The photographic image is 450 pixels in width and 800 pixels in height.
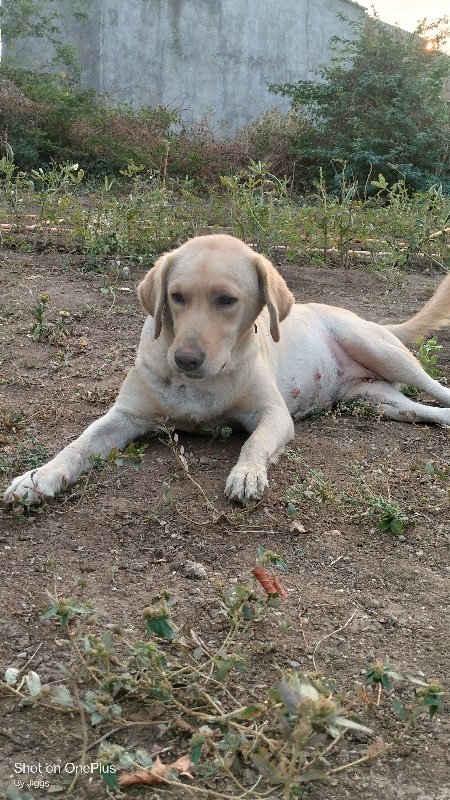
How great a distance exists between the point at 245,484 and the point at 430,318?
2.45 m

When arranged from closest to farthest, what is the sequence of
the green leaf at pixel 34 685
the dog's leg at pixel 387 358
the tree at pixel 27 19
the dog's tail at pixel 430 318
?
the green leaf at pixel 34 685
the dog's leg at pixel 387 358
the dog's tail at pixel 430 318
the tree at pixel 27 19

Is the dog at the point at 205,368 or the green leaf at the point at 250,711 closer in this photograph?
the green leaf at the point at 250,711

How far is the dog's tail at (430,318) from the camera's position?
522 cm

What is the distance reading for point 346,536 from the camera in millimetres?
3127

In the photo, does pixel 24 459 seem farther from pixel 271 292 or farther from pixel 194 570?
pixel 271 292

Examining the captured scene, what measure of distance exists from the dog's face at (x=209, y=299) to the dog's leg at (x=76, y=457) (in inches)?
17.1

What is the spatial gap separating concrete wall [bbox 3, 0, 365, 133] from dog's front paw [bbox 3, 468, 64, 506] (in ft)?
47.3

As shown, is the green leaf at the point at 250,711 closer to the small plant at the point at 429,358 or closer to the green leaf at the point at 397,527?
the green leaf at the point at 397,527

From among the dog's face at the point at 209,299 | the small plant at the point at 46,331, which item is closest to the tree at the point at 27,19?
the small plant at the point at 46,331

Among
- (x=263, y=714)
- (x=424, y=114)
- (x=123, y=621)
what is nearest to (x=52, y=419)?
(x=123, y=621)

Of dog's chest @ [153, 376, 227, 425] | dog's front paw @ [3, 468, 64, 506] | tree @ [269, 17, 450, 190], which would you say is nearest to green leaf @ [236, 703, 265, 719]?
dog's front paw @ [3, 468, 64, 506]

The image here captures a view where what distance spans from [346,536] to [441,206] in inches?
209

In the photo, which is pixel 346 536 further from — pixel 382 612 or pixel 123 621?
pixel 123 621

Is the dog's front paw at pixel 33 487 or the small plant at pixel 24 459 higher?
the dog's front paw at pixel 33 487
